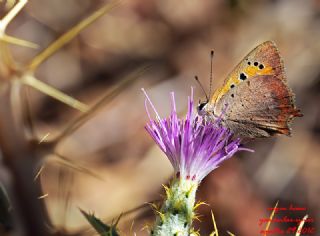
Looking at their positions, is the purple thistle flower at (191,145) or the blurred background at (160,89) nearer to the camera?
the purple thistle flower at (191,145)

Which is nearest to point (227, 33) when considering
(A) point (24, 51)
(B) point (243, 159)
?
(B) point (243, 159)

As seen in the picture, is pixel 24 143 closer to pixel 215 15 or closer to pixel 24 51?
pixel 24 51

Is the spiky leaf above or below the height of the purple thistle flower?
below

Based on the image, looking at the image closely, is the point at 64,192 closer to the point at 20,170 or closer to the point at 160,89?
the point at 20,170

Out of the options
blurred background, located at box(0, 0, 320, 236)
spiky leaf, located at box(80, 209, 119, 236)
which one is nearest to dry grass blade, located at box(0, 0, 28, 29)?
spiky leaf, located at box(80, 209, 119, 236)

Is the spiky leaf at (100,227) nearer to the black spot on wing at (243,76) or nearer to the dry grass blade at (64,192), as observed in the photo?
the dry grass blade at (64,192)

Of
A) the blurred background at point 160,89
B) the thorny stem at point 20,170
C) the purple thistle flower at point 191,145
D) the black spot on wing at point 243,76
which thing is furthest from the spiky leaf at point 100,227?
the blurred background at point 160,89

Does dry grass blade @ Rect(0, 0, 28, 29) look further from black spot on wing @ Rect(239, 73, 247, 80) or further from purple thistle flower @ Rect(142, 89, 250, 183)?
black spot on wing @ Rect(239, 73, 247, 80)
